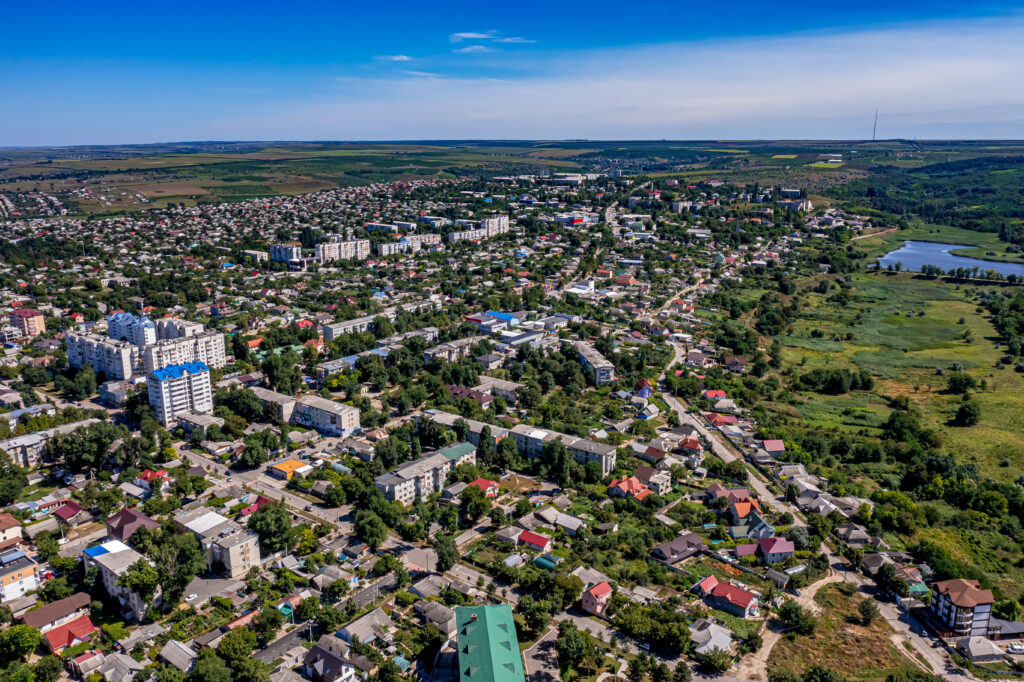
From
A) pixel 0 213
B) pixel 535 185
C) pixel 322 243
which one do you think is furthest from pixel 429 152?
pixel 322 243

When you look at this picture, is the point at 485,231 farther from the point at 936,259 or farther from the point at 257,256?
the point at 936,259

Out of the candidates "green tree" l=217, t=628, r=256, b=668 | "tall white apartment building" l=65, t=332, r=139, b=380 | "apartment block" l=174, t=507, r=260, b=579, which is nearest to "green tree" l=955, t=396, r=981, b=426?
"apartment block" l=174, t=507, r=260, b=579

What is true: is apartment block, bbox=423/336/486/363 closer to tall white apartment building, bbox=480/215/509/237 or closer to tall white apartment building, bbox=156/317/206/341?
tall white apartment building, bbox=156/317/206/341

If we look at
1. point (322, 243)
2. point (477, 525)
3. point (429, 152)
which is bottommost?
point (477, 525)

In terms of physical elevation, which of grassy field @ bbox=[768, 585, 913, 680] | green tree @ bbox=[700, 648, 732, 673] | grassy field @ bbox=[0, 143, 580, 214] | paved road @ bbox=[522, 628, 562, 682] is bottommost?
grassy field @ bbox=[768, 585, 913, 680]

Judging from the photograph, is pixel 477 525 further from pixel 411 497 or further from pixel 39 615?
pixel 39 615

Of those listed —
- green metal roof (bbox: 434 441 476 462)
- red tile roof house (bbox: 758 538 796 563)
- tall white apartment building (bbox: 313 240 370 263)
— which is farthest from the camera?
tall white apartment building (bbox: 313 240 370 263)

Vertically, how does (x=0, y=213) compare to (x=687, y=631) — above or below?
above
